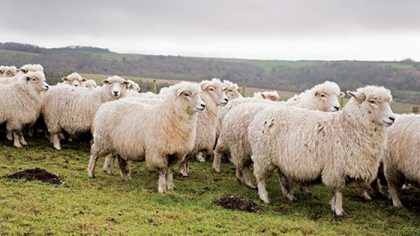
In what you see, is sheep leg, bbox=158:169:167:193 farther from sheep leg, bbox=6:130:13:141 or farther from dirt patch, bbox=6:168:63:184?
sheep leg, bbox=6:130:13:141

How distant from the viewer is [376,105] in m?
9.15

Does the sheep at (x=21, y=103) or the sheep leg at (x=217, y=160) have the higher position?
the sheep at (x=21, y=103)

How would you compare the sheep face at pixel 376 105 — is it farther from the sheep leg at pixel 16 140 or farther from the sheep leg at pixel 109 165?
the sheep leg at pixel 16 140

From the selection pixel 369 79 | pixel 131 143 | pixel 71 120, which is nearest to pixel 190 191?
pixel 131 143

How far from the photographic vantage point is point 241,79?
282ft

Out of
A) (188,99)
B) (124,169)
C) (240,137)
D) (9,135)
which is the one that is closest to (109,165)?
(124,169)

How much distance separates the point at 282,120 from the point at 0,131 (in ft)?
34.3

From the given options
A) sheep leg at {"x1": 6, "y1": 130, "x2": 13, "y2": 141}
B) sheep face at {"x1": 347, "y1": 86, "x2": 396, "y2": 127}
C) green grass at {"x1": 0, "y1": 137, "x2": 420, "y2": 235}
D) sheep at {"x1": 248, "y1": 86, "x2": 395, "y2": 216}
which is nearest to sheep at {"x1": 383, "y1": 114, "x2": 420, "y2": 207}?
green grass at {"x1": 0, "y1": 137, "x2": 420, "y2": 235}

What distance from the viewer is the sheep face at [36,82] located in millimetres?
15562

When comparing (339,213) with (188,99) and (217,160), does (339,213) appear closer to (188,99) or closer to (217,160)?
(188,99)

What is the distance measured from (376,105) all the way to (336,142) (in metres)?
0.97

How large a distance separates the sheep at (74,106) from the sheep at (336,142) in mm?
7016

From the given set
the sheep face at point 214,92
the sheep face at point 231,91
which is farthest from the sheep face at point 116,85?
the sheep face at point 214,92

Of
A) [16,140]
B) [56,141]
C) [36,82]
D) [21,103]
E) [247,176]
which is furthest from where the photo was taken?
[56,141]
